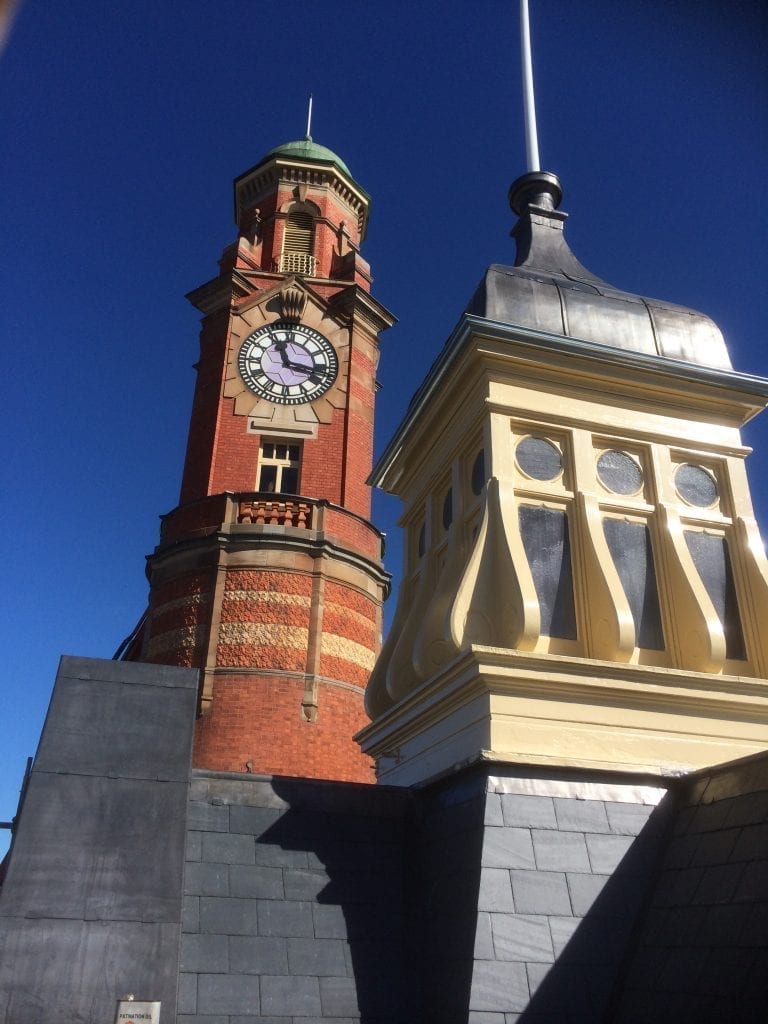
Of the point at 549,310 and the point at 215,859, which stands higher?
the point at 549,310

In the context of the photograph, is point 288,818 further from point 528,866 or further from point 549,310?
point 549,310

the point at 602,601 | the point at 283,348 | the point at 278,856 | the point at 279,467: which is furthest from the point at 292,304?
the point at 278,856

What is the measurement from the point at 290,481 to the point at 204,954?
17336 mm

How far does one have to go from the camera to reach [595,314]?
7.89 metres

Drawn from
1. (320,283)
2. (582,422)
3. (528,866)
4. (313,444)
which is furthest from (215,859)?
(320,283)

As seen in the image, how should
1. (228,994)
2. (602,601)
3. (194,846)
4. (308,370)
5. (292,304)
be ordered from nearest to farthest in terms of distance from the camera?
(228,994) < (194,846) < (602,601) < (308,370) < (292,304)

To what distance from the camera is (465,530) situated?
294 inches

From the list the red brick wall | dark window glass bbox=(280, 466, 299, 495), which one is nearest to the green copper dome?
dark window glass bbox=(280, 466, 299, 495)

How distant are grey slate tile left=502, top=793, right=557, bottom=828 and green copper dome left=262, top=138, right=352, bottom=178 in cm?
2584

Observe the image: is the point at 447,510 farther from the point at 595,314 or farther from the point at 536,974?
the point at 536,974

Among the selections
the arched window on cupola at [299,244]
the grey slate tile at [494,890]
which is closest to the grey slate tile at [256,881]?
the grey slate tile at [494,890]

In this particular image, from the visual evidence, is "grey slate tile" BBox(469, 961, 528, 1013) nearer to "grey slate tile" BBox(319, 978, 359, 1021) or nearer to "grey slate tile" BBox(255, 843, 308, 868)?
"grey slate tile" BBox(319, 978, 359, 1021)

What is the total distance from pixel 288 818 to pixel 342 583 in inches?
548

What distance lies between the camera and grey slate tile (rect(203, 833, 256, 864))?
17.4 feet
